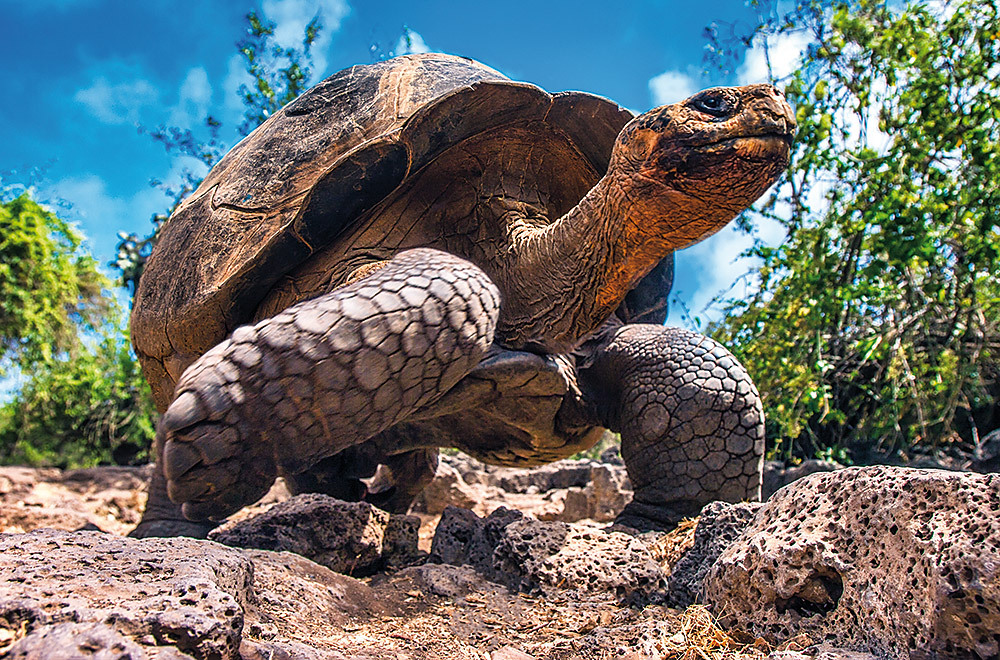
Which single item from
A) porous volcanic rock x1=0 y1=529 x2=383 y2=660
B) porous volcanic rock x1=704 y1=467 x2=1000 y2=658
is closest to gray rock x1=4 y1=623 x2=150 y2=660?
porous volcanic rock x1=0 y1=529 x2=383 y2=660

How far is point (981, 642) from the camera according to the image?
1074 mm

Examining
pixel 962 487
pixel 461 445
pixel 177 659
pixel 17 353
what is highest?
pixel 17 353

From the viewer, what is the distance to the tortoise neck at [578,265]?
2324 mm

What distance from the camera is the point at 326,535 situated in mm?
2633

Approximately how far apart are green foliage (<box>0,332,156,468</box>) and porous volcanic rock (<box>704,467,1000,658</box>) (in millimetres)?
11539

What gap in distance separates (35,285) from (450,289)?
10.6 meters

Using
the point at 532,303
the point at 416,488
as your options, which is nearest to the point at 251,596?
the point at 532,303

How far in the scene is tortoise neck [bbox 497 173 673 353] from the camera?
7.63ft

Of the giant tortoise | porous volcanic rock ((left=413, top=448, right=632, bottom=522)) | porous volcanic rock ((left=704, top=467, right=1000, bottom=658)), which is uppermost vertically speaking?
the giant tortoise

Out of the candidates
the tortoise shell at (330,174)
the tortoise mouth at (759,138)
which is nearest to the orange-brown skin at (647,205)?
the tortoise mouth at (759,138)

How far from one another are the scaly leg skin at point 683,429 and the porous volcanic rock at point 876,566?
4.07 ft

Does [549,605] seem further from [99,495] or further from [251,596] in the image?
[99,495]

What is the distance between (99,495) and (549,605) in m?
6.53

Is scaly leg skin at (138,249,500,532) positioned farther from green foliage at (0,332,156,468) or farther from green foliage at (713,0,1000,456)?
green foliage at (0,332,156,468)
